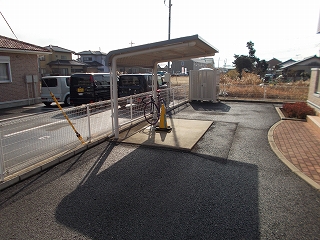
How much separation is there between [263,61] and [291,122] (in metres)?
36.9

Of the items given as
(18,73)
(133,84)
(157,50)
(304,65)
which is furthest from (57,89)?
(304,65)

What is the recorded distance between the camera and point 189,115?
33.2ft

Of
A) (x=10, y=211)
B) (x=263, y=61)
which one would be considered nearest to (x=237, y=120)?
(x=10, y=211)

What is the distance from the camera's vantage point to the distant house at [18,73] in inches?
534

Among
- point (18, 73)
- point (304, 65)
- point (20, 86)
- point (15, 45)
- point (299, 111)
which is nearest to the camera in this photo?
point (299, 111)

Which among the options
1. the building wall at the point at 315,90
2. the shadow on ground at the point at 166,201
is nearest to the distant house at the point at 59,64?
the building wall at the point at 315,90

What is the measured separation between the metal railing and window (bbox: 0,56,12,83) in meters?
9.46

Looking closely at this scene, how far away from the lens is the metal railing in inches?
170

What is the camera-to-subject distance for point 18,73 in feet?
47.2

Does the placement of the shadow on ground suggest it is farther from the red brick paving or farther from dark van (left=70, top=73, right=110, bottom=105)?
dark van (left=70, top=73, right=110, bottom=105)

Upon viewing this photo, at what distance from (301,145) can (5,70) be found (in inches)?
593

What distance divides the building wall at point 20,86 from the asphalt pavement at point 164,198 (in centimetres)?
1098

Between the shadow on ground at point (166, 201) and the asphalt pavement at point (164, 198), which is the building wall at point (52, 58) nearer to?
the asphalt pavement at point (164, 198)

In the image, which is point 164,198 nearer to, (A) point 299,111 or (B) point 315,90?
(A) point 299,111
